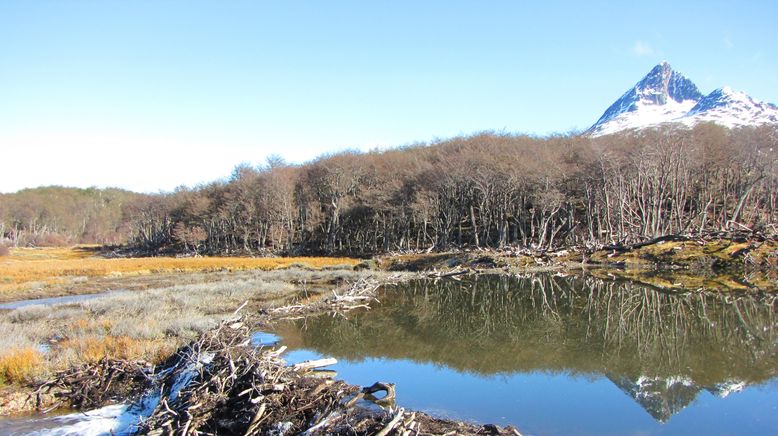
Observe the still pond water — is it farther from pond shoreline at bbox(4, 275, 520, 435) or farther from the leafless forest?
the leafless forest

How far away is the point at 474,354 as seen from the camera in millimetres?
15633

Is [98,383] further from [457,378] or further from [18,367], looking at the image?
[457,378]

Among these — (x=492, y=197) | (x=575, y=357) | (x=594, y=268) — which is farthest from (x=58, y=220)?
(x=575, y=357)

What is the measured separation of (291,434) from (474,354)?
8.53 m

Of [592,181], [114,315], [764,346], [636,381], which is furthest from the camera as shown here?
[592,181]

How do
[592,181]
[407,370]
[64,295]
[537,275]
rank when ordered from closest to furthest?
[407,370]
[64,295]
[537,275]
[592,181]

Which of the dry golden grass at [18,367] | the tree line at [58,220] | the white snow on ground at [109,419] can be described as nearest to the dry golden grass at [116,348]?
the dry golden grass at [18,367]

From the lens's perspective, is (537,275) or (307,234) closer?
(537,275)

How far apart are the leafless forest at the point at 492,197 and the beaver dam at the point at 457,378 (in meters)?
30.5

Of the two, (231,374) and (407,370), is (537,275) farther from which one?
(231,374)

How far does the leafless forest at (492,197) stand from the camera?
51.9 metres

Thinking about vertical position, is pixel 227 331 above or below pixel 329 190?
below

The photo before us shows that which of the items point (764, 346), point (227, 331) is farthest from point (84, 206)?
point (764, 346)

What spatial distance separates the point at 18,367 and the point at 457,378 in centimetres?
1146
